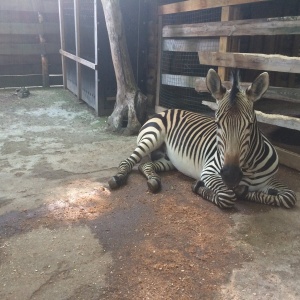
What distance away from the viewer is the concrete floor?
2.39 metres

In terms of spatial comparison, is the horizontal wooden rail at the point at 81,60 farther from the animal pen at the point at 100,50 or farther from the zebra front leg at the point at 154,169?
the zebra front leg at the point at 154,169

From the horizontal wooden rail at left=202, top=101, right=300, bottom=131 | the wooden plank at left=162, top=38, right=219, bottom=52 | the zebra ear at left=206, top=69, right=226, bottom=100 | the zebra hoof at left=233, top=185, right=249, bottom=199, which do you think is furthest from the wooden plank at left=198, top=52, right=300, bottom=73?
the zebra hoof at left=233, top=185, right=249, bottom=199

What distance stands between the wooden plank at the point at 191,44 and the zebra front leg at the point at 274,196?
2.85 m

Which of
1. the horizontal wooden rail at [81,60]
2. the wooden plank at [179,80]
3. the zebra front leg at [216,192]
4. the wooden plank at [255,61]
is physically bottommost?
the zebra front leg at [216,192]

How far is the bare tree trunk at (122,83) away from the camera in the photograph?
6281 millimetres

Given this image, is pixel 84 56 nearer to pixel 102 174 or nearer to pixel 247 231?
pixel 102 174

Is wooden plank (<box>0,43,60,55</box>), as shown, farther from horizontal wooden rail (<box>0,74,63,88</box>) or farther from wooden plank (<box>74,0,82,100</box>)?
wooden plank (<box>74,0,82,100</box>)

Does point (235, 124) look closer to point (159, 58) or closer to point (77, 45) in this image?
point (159, 58)

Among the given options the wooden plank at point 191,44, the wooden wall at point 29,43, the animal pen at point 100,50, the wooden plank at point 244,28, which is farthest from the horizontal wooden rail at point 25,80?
the wooden plank at point 244,28

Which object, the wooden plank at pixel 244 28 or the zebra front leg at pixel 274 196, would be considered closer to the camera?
the zebra front leg at pixel 274 196

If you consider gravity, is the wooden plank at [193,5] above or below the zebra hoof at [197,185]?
above

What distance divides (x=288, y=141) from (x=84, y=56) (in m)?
5.37

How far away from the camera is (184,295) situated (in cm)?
231

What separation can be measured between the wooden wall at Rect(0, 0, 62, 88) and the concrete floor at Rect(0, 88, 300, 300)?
6435 mm
